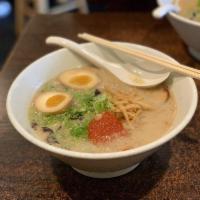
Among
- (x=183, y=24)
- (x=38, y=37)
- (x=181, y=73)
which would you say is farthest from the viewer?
(x=38, y=37)

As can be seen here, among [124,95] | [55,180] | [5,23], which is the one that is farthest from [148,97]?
[5,23]

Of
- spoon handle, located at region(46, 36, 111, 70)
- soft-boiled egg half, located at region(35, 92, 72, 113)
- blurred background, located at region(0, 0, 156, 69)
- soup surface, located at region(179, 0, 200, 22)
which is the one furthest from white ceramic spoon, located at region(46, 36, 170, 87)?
blurred background, located at region(0, 0, 156, 69)

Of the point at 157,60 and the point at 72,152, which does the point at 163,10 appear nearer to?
the point at 157,60

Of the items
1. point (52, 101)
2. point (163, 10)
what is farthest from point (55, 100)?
point (163, 10)

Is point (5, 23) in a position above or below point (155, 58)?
below

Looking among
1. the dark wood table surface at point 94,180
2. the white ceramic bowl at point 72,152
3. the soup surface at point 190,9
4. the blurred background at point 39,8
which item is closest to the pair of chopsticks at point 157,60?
the white ceramic bowl at point 72,152

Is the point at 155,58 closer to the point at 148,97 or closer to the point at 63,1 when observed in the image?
the point at 148,97

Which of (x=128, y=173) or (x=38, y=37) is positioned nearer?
(x=128, y=173)
